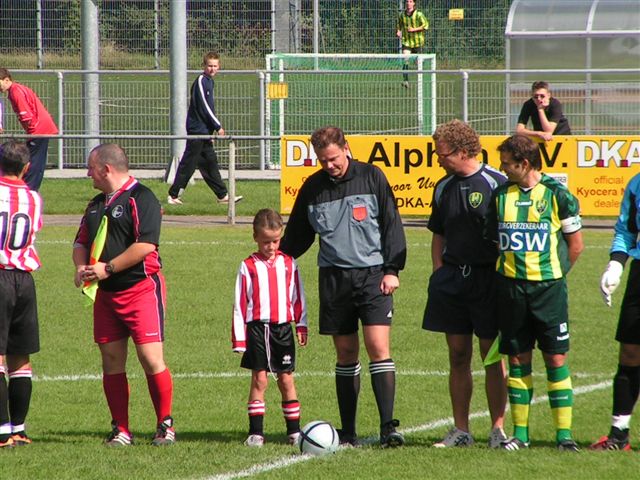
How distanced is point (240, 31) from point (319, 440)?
2588 centimetres

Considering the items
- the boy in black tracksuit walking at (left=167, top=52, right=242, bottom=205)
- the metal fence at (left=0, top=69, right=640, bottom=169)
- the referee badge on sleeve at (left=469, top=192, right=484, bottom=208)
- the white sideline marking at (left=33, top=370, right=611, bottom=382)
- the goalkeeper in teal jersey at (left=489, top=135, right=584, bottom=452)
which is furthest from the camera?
the metal fence at (left=0, top=69, right=640, bottom=169)

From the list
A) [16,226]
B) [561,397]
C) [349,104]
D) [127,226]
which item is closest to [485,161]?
[349,104]

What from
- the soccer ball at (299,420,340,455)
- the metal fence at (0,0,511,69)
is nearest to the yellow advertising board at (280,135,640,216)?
the soccer ball at (299,420,340,455)

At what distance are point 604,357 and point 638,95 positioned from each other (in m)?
13.0

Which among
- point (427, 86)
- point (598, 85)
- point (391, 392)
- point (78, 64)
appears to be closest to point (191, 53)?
point (78, 64)

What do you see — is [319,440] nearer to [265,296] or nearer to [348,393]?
[348,393]

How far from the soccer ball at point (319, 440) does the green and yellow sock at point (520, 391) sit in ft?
3.56

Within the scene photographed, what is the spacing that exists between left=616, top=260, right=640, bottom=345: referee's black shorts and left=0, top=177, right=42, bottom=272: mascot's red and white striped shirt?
12.0 feet

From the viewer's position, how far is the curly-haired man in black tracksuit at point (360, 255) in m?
7.63

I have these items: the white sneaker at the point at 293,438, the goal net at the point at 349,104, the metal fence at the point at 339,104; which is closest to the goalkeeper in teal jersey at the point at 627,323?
the white sneaker at the point at 293,438

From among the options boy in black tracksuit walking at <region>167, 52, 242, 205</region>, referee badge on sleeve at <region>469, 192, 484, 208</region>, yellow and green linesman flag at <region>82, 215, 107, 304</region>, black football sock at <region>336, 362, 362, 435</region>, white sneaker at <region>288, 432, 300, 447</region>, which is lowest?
white sneaker at <region>288, 432, 300, 447</region>

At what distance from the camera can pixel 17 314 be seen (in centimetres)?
773

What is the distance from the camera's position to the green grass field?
23.1 ft

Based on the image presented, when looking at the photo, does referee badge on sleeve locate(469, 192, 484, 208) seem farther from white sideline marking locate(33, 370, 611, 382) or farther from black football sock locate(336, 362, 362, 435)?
white sideline marking locate(33, 370, 611, 382)
